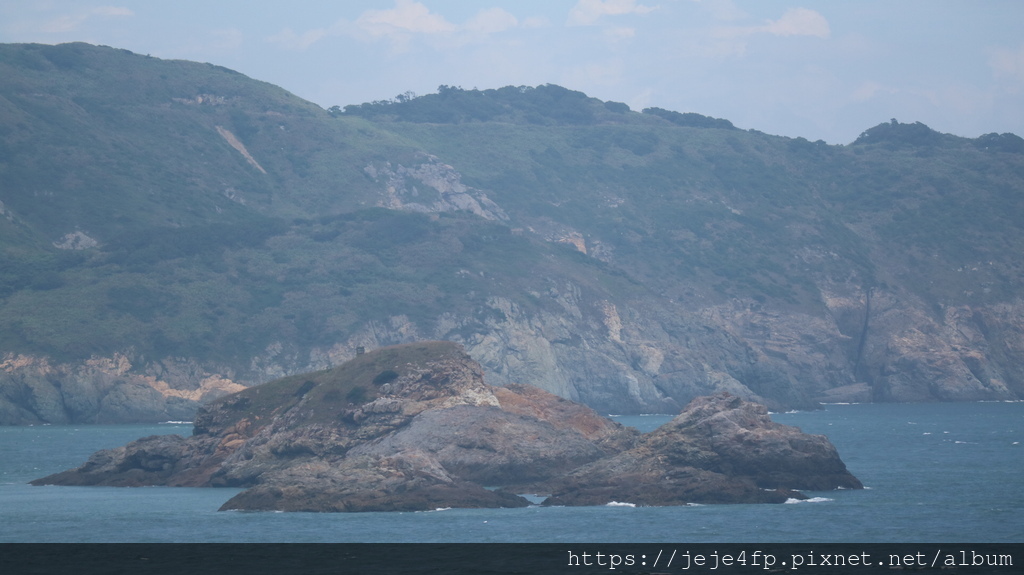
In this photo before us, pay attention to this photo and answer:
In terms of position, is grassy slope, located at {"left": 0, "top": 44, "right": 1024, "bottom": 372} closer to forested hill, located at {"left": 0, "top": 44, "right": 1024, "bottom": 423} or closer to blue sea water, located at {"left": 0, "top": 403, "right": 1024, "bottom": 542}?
forested hill, located at {"left": 0, "top": 44, "right": 1024, "bottom": 423}

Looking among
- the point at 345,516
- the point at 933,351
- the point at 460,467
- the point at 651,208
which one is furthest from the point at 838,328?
the point at 345,516

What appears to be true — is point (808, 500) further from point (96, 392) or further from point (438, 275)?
point (438, 275)

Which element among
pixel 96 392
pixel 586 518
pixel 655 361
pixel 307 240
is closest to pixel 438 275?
pixel 307 240

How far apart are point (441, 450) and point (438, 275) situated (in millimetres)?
89121

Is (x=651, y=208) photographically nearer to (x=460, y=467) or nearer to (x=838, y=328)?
(x=838, y=328)

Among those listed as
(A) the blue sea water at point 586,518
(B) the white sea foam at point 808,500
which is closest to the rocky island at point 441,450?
(B) the white sea foam at point 808,500

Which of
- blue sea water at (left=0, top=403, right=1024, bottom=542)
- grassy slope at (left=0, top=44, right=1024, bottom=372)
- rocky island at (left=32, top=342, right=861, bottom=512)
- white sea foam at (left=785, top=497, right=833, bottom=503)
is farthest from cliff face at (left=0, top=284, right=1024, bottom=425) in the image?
white sea foam at (left=785, top=497, right=833, bottom=503)

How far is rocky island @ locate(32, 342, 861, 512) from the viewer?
52.0 metres

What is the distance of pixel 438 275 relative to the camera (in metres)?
146

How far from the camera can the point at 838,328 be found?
160750 millimetres

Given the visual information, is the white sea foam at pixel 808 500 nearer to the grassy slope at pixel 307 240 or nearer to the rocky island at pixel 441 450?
the rocky island at pixel 441 450

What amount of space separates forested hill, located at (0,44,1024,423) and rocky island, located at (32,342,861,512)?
5556 centimetres
